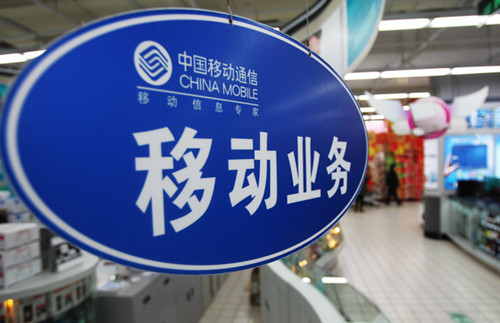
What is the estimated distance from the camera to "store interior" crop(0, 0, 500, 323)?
2.90m

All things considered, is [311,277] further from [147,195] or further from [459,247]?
[459,247]

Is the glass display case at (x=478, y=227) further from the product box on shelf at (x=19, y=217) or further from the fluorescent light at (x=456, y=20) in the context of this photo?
the product box on shelf at (x=19, y=217)

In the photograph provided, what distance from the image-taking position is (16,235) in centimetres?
277

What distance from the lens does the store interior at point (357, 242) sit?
290cm

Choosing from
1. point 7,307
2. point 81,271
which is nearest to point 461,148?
point 81,271

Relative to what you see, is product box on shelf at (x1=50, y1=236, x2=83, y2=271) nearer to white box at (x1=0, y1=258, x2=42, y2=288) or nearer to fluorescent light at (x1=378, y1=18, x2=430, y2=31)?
white box at (x1=0, y1=258, x2=42, y2=288)

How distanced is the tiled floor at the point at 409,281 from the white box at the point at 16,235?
9.25ft

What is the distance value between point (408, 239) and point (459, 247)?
1.10 metres

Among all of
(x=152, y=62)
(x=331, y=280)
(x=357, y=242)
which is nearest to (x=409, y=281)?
(x=357, y=242)

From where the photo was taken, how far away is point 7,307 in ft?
9.03

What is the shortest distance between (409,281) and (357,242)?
93.8 inches

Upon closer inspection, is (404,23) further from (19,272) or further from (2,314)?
(2,314)

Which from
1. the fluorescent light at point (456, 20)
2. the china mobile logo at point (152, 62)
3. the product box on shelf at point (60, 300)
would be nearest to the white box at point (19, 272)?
the product box on shelf at point (60, 300)

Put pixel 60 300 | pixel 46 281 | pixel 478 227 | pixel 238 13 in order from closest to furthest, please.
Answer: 1. pixel 46 281
2. pixel 60 300
3. pixel 478 227
4. pixel 238 13
